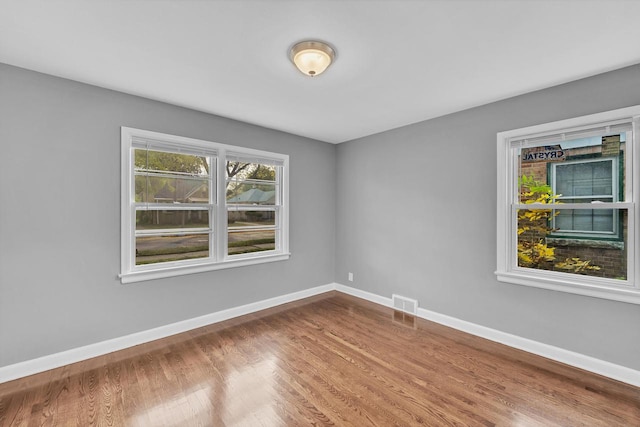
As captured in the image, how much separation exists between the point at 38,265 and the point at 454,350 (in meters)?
3.94

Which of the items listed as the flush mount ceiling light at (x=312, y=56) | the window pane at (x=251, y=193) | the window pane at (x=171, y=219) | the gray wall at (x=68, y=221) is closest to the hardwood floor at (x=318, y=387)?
the gray wall at (x=68, y=221)

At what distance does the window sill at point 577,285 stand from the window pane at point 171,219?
3.44 metres

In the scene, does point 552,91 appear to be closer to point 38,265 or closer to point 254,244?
point 254,244

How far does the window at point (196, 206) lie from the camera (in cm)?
294

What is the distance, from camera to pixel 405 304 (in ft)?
12.6

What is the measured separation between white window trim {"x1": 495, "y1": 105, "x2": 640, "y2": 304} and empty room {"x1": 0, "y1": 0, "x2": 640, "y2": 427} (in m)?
0.02

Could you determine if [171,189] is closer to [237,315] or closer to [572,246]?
[237,315]

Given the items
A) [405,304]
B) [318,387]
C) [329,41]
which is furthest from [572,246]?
[329,41]

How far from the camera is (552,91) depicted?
2674 millimetres

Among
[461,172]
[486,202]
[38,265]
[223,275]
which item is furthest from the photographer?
[223,275]

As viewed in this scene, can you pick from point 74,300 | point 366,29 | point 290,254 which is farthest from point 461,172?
point 74,300

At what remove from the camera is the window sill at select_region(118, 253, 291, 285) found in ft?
9.36

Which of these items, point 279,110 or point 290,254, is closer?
point 279,110

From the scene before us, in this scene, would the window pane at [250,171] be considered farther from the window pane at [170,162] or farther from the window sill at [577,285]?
the window sill at [577,285]
